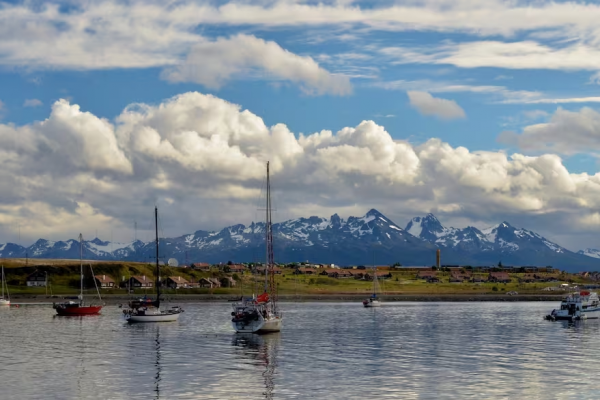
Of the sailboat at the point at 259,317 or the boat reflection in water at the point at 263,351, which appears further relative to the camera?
the sailboat at the point at 259,317

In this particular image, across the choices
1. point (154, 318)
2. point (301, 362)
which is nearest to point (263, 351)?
point (301, 362)

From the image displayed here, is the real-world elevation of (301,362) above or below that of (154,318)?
below

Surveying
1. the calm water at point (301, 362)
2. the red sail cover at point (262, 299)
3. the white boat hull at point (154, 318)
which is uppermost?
the red sail cover at point (262, 299)

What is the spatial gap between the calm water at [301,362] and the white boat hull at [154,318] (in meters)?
8.55

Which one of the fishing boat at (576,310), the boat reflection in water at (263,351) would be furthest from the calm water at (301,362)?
the fishing boat at (576,310)

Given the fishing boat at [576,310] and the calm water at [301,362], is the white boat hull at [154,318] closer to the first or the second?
the calm water at [301,362]

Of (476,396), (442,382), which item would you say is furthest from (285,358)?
(476,396)

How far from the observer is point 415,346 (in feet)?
298

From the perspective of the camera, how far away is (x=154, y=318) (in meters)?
136

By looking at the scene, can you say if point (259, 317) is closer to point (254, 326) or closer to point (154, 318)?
point (254, 326)

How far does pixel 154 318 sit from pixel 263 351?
55.7m

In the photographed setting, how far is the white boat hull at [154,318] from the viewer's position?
13400 centimetres

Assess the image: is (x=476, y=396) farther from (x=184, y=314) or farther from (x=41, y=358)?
(x=184, y=314)

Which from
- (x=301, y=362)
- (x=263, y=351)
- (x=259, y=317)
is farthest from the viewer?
(x=259, y=317)
